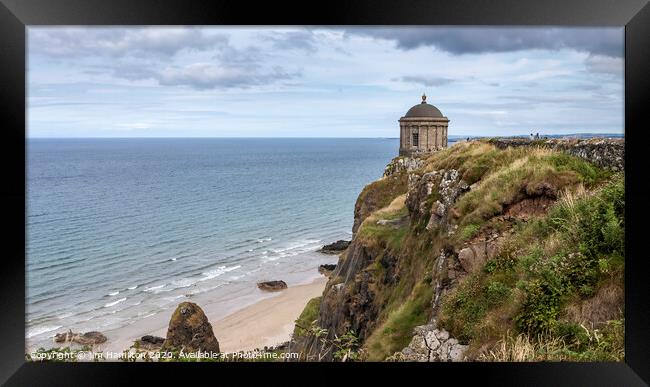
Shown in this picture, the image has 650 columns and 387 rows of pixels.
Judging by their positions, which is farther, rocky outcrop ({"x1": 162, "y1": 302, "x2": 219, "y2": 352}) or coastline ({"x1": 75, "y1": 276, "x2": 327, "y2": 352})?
coastline ({"x1": 75, "y1": 276, "x2": 327, "y2": 352})

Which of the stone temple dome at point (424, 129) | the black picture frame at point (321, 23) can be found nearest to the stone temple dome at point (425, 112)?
the stone temple dome at point (424, 129)

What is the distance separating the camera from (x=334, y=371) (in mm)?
6637

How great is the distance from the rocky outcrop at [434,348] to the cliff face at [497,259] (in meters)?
0.02

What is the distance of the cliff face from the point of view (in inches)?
279

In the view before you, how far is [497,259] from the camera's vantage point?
8891mm

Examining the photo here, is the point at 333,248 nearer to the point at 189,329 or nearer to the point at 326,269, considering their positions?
the point at 326,269

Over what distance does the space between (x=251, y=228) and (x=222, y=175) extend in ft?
173

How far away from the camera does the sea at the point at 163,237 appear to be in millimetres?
38625

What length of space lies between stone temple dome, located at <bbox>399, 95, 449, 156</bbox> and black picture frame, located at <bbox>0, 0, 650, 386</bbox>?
39.7 m

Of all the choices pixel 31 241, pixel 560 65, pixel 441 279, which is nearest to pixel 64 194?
pixel 31 241

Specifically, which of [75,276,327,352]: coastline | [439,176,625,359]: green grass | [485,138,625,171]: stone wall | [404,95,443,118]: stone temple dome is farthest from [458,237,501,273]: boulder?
[404,95,443,118]: stone temple dome

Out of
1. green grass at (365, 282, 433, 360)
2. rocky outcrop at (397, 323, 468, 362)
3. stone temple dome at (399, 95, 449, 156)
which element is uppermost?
stone temple dome at (399, 95, 449, 156)

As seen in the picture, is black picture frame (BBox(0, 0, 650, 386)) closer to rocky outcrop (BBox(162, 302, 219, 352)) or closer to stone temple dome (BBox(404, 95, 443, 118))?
rocky outcrop (BBox(162, 302, 219, 352))

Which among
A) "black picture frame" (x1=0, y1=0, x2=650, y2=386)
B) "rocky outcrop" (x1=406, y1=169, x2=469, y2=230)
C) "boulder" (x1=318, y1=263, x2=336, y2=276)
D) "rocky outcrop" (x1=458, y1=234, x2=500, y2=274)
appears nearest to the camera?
"black picture frame" (x1=0, y1=0, x2=650, y2=386)
